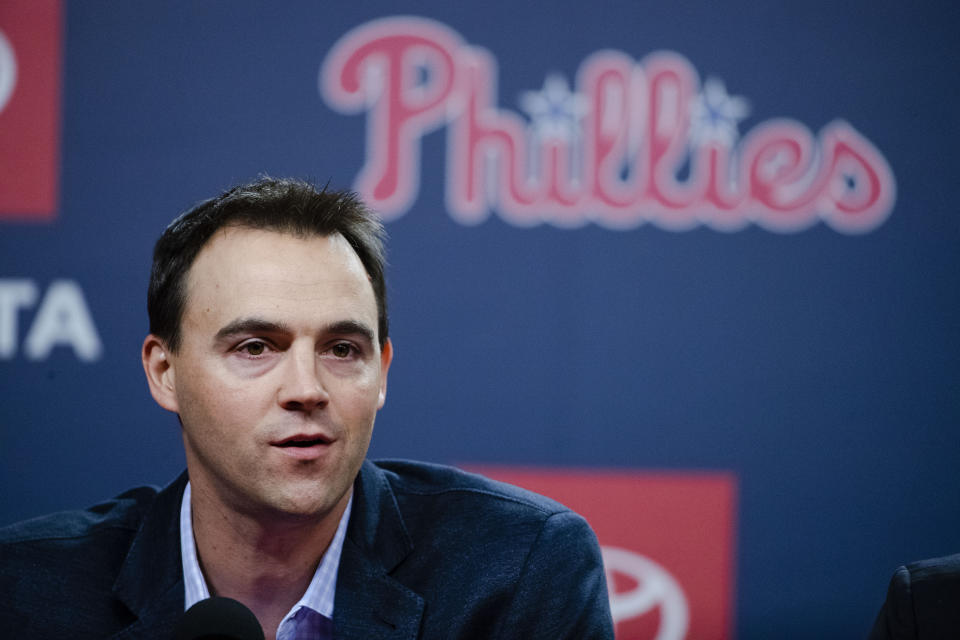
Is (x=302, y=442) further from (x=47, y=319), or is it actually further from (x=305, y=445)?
(x=47, y=319)

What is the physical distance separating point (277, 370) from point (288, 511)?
198 millimetres

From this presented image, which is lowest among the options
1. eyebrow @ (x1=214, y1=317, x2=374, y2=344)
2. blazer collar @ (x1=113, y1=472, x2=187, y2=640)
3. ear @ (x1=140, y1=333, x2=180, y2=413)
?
blazer collar @ (x1=113, y1=472, x2=187, y2=640)

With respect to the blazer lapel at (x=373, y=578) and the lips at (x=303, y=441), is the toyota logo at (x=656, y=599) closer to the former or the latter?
the blazer lapel at (x=373, y=578)

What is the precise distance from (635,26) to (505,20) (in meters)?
0.37

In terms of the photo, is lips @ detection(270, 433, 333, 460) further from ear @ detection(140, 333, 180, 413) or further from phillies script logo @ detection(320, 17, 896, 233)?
phillies script logo @ detection(320, 17, 896, 233)

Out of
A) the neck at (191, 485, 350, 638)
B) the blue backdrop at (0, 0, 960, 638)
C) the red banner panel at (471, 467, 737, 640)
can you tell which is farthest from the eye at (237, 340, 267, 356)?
the red banner panel at (471, 467, 737, 640)

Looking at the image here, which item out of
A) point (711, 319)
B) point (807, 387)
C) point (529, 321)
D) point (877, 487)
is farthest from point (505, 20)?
point (877, 487)

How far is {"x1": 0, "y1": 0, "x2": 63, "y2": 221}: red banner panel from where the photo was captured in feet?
8.89

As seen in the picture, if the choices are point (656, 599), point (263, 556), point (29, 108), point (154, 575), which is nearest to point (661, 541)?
point (656, 599)

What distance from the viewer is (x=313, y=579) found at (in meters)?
1.48

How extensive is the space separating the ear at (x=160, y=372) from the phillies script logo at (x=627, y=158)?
4.05 ft

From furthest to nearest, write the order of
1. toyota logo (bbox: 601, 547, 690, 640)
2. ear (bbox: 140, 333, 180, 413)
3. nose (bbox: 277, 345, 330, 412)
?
Answer: toyota logo (bbox: 601, 547, 690, 640), ear (bbox: 140, 333, 180, 413), nose (bbox: 277, 345, 330, 412)

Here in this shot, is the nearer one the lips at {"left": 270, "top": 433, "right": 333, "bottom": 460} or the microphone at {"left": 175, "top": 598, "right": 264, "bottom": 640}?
the microphone at {"left": 175, "top": 598, "right": 264, "bottom": 640}

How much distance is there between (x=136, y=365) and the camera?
2717mm
